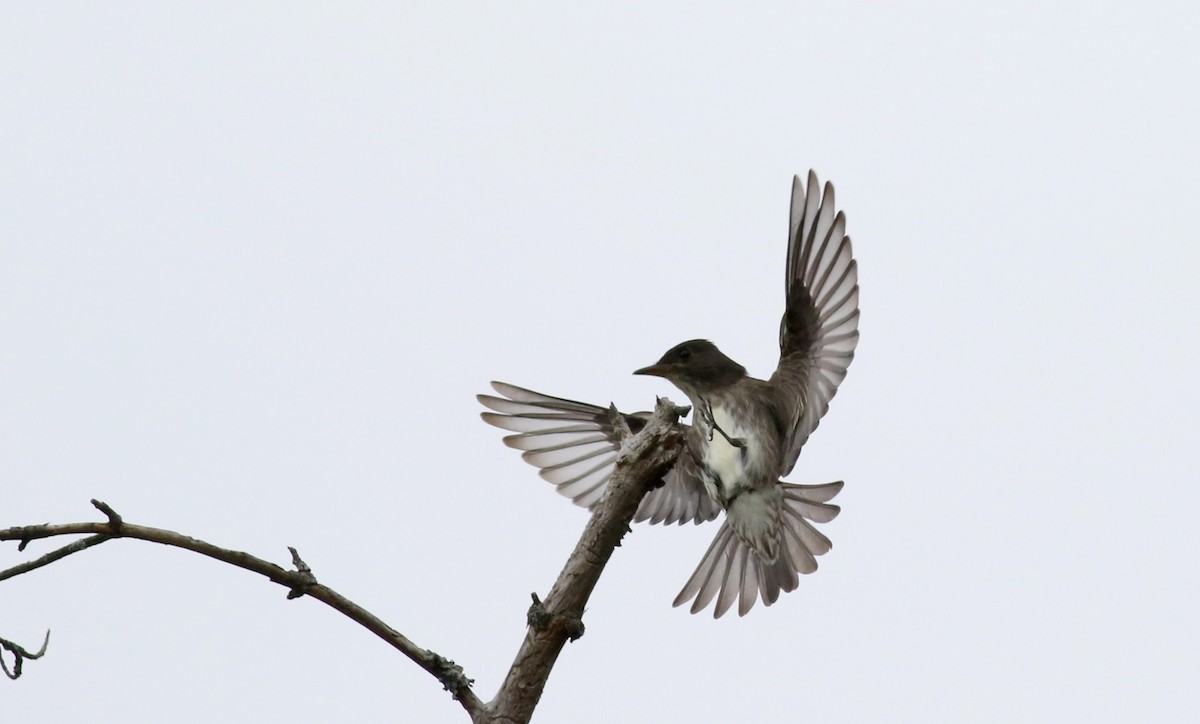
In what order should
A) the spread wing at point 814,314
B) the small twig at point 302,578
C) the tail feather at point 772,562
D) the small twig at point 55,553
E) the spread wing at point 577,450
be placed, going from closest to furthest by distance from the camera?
the small twig at point 55,553 → the small twig at point 302,578 → the spread wing at point 814,314 → the tail feather at point 772,562 → the spread wing at point 577,450

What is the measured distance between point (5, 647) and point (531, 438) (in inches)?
148

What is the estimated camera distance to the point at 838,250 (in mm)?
6703

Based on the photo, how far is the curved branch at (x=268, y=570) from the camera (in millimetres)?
3451

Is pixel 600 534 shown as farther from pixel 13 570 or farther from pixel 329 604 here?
pixel 13 570

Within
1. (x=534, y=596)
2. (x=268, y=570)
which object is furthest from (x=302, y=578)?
(x=534, y=596)

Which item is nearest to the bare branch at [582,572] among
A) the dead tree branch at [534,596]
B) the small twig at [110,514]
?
the dead tree branch at [534,596]

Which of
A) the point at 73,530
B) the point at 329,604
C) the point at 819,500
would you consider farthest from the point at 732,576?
the point at 73,530

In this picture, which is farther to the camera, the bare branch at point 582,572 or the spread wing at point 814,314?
the spread wing at point 814,314

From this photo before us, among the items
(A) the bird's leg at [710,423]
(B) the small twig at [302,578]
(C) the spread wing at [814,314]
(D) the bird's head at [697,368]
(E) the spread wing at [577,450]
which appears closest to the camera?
(B) the small twig at [302,578]

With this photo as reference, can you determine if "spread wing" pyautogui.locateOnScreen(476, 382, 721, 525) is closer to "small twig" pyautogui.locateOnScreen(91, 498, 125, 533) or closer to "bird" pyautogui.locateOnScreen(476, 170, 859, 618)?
"bird" pyautogui.locateOnScreen(476, 170, 859, 618)

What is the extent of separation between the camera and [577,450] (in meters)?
7.17

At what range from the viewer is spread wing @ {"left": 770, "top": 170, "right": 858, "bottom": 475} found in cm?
662

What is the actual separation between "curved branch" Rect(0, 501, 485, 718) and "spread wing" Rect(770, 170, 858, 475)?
2993 mm

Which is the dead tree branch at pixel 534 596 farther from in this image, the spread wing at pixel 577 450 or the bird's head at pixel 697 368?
the spread wing at pixel 577 450
